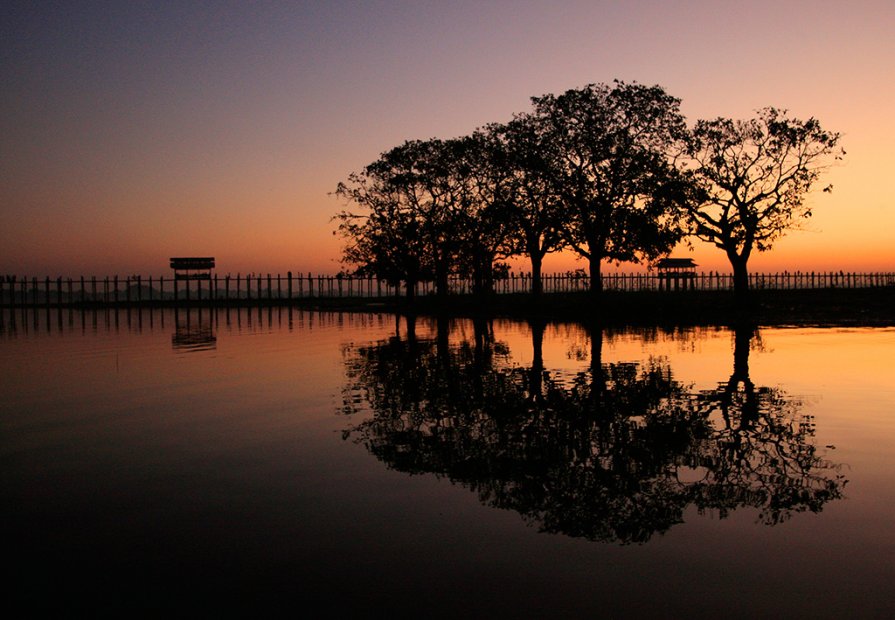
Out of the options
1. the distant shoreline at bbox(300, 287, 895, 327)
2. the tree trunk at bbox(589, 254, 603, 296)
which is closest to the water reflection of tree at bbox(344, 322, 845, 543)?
the distant shoreline at bbox(300, 287, 895, 327)

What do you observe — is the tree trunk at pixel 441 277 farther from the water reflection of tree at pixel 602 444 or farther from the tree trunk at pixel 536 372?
the water reflection of tree at pixel 602 444

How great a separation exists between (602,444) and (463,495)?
2546 millimetres

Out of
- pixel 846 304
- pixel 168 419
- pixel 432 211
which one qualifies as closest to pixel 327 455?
pixel 168 419

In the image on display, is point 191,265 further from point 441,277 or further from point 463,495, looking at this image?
point 463,495

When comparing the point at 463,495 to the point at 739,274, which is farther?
the point at 739,274

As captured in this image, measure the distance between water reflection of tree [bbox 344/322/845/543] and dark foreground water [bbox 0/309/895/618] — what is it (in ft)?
0.13

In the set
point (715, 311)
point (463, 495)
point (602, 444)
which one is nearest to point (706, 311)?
point (715, 311)

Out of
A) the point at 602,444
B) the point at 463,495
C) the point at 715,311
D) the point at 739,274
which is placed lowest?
the point at 463,495

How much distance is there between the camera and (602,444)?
887 cm

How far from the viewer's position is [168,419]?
11648 millimetres

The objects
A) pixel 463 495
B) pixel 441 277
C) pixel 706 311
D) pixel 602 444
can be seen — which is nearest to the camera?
pixel 463 495

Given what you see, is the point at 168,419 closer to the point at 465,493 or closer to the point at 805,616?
the point at 465,493

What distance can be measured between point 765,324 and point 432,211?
3287cm

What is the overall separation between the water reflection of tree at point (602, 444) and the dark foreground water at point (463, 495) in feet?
0.13
